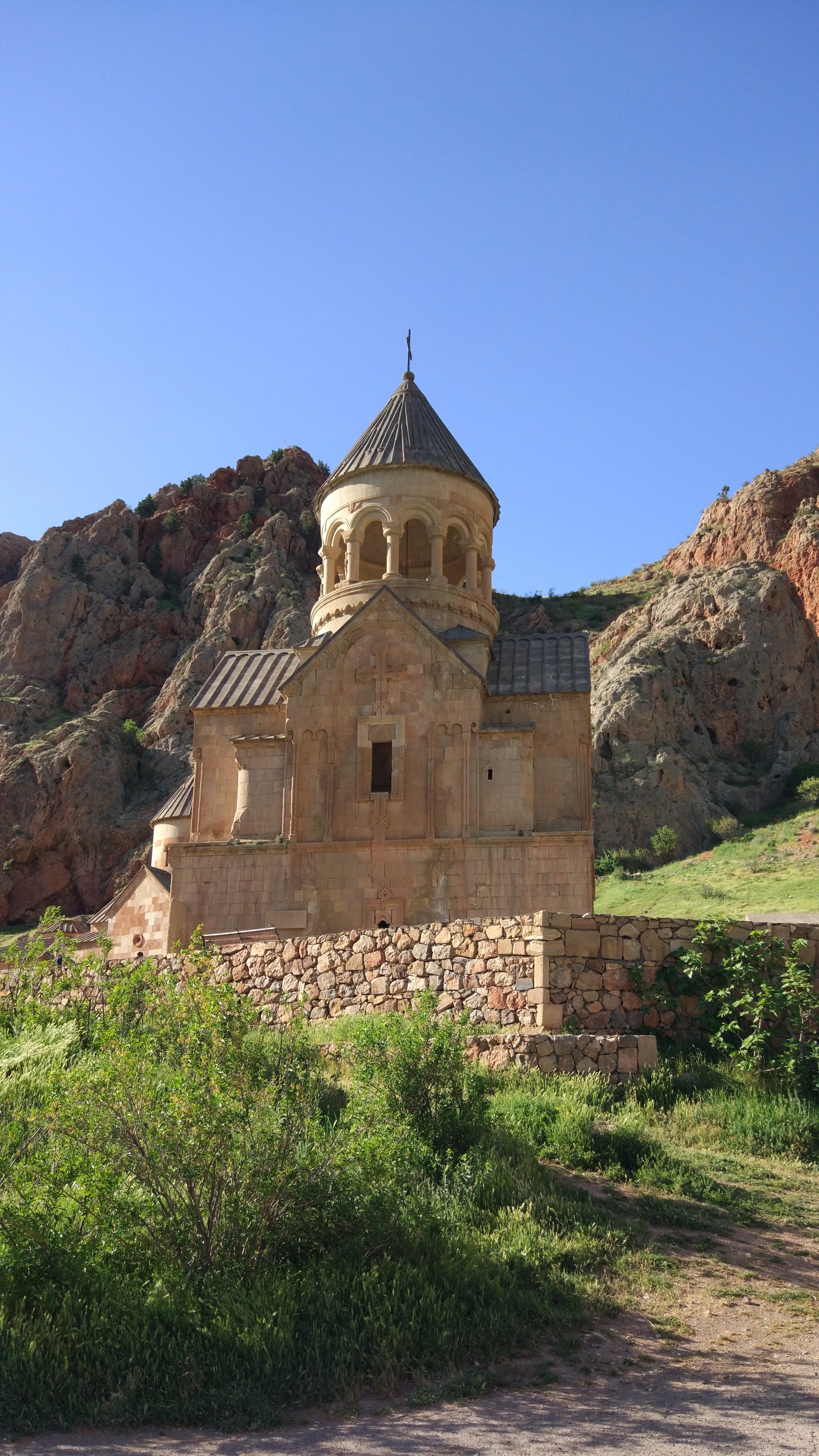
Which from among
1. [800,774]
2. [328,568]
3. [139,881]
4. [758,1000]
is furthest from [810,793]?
[758,1000]

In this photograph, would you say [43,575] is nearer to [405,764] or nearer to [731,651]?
[731,651]

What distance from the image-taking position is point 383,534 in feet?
60.2

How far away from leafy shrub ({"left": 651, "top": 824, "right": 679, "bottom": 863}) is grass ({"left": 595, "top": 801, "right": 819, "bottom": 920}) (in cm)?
44

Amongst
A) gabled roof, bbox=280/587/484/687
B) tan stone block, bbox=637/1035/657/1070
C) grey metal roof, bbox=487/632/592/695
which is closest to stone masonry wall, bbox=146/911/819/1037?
tan stone block, bbox=637/1035/657/1070

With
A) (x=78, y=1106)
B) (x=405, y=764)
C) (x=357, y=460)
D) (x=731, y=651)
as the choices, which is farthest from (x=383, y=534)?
(x=731, y=651)

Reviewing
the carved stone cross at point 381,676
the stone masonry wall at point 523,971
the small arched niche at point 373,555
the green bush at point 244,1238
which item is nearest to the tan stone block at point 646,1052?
the stone masonry wall at point 523,971

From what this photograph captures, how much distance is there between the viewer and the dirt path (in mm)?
4391

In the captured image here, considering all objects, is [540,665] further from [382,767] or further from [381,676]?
[382,767]

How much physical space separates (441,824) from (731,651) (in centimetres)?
3029

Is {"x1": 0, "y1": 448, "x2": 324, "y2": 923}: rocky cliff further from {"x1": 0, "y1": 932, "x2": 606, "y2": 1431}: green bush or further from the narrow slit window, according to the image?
{"x1": 0, "y1": 932, "x2": 606, "y2": 1431}: green bush

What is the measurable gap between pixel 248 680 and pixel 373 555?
3.45m

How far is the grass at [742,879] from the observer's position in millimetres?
27125

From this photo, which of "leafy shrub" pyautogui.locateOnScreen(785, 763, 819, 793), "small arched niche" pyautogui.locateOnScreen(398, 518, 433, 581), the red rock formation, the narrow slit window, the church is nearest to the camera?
the church

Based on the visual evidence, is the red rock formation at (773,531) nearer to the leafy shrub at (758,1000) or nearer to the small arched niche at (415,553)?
the small arched niche at (415,553)
